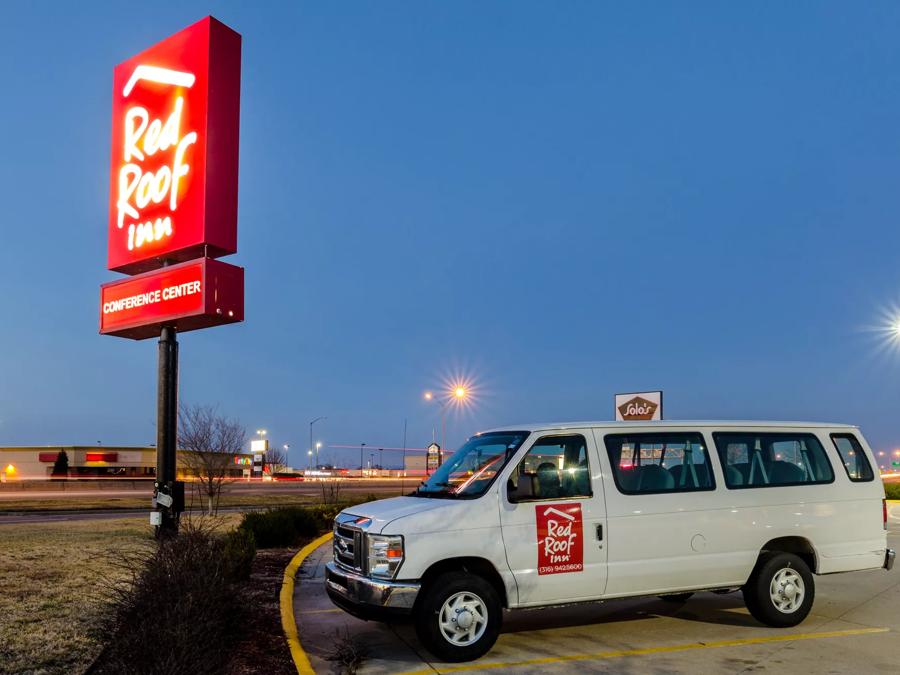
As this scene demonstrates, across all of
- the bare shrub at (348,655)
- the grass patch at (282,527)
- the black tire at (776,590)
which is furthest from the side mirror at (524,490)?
the grass patch at (282,527)

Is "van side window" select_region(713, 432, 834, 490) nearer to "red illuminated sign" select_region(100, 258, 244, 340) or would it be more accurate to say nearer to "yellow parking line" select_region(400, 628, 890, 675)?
"yellow parking line" select_region(400, 628, 890, 675)

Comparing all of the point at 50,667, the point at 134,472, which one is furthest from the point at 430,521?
the point at 134,472

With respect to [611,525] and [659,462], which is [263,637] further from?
[659,462]

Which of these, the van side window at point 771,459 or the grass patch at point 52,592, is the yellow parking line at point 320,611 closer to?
the grass patch at point 52,592

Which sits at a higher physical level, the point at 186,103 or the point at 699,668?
the point at 186,103

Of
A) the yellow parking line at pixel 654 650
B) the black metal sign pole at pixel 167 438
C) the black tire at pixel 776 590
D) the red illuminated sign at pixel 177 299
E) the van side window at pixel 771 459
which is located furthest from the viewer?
the red illuminated sign at pixel 177 299

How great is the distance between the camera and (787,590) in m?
8.02

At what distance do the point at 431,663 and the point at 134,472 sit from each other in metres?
79.3

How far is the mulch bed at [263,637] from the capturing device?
647 centimetres

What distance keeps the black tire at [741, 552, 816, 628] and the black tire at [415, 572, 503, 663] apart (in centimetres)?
281

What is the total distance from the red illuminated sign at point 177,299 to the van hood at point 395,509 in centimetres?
636

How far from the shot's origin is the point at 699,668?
6566 millimetres

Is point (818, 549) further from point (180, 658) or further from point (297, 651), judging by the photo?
point (180, 658)

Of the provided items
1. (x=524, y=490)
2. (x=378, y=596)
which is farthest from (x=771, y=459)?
(x=378, y=596)
